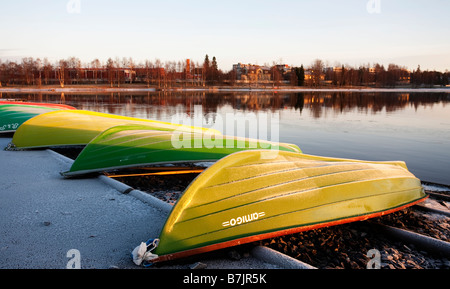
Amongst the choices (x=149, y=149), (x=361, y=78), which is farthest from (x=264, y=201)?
(x=361, y=78)

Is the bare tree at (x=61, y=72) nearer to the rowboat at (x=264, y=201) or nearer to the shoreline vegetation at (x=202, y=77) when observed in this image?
the shoreline vegetation at (x=202, y=77)

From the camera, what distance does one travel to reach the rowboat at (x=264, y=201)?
355cm

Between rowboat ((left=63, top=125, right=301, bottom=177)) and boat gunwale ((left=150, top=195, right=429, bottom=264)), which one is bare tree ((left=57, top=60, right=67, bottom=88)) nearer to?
rowboat ((left=63, top=125, right=301, bottom=177))

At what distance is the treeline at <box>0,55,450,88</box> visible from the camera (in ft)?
331

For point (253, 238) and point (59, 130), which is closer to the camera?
point (253, 238)

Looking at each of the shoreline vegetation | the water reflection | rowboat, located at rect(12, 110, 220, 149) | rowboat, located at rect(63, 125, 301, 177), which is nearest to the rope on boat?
rowboat, located at rect(63, 125, 301, 177)

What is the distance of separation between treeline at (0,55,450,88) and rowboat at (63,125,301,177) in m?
88.1

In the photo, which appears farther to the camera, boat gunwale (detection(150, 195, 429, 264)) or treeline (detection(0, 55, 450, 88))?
treeline (detection(0, 55, 450, 88))

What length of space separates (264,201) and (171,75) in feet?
357

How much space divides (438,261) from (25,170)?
282 inches

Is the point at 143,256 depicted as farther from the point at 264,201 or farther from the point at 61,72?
the point at 61,72

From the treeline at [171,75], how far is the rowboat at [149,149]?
289 feet

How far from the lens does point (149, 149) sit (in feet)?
22.8
